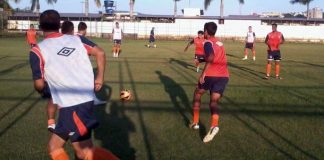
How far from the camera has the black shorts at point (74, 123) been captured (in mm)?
4250

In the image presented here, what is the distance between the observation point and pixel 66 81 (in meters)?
4.22

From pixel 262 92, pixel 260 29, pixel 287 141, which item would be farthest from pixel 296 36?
pixel 287 141

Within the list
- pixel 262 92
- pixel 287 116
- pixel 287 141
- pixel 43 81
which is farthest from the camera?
pixel 262 92

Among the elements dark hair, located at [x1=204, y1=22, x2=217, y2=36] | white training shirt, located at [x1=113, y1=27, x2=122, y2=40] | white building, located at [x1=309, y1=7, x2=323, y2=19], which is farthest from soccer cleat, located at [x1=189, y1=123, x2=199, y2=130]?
white building, located at [x1=309, y1=7, x2=323, y2=19]

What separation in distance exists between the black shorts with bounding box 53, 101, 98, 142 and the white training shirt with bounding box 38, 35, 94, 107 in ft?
0.19

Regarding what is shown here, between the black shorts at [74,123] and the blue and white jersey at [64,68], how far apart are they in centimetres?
6

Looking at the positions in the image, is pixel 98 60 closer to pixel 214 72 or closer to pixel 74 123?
pixel 74 123

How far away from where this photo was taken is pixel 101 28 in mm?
57375

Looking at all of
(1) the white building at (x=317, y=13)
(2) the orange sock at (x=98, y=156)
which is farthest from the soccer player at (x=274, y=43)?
(1) the white building at (x=317, y=13)

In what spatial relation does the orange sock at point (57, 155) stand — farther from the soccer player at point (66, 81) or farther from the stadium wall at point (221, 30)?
the stadium wall at point (221, 30)

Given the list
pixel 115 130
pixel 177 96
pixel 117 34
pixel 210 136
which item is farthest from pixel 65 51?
pixel 117 34

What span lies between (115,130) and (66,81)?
11.6ft

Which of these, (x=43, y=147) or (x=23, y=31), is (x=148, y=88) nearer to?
(x=43, y=147)

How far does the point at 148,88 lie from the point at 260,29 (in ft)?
158
